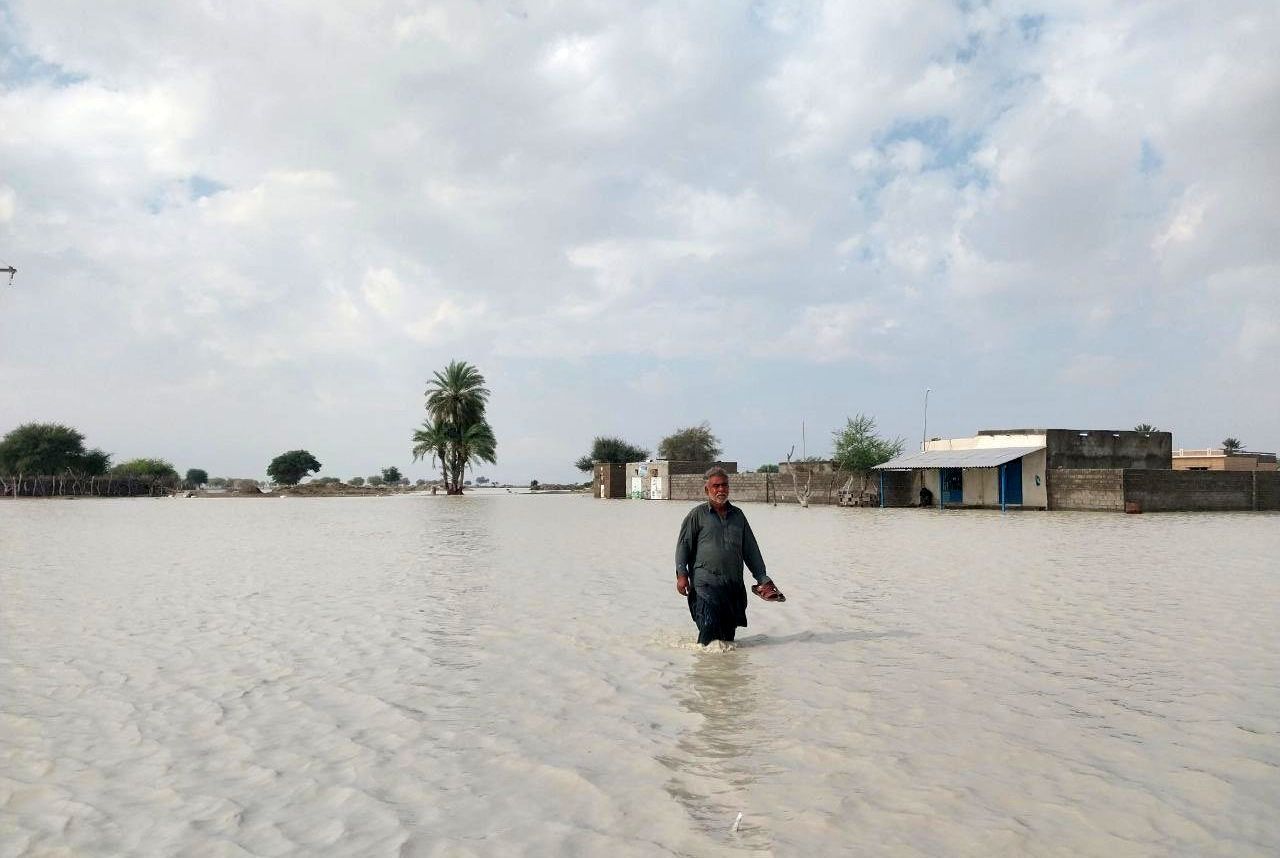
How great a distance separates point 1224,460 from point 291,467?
298 feet

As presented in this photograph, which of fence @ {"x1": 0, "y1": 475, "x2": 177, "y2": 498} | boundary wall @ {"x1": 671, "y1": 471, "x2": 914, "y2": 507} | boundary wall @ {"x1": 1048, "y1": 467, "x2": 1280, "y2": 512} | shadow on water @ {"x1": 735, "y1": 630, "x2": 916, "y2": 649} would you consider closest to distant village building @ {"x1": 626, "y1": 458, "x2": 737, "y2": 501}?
boundary wall @ {"x1": 671, "y1": 471, "x2": 914, "y2": 507}

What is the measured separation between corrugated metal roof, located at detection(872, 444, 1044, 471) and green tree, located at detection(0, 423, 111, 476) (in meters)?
61.3

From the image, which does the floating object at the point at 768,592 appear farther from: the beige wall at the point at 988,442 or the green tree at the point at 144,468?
the green tree at the point at 144,468

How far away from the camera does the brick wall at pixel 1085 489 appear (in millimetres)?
30828

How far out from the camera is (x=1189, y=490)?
31.8 metres

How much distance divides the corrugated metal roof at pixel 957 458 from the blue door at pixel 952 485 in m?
0.67

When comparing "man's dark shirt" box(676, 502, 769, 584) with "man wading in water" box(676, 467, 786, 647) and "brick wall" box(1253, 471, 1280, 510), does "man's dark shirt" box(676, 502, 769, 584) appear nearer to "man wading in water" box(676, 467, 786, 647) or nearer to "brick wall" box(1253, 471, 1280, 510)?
"man wading in water" box(676, 467, 786, 647)

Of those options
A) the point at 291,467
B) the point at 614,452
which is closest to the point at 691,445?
the point at 614,452

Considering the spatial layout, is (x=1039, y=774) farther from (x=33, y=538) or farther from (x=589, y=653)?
(x=33, y=538)

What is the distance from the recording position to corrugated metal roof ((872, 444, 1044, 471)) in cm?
3297

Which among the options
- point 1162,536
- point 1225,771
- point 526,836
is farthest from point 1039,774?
point 1162,536

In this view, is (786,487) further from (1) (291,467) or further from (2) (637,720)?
(1) (291,467)

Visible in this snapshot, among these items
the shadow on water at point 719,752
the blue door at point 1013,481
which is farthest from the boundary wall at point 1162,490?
the shadow on water at point 719,752

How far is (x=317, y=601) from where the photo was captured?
10.7 meters
